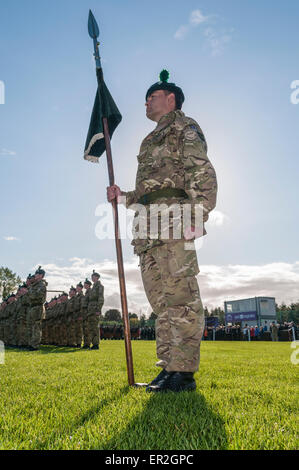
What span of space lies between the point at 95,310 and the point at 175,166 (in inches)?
373

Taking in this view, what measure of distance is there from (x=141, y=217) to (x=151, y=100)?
1328 millimetres

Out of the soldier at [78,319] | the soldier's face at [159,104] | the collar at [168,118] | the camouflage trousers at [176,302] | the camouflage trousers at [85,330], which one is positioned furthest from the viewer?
the soldier at [78,319]

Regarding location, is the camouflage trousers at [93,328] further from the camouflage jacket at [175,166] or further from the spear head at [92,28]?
the spear head at [92,28]

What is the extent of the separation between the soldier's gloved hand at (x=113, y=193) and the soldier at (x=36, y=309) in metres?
8.10

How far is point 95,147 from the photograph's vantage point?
391 cm

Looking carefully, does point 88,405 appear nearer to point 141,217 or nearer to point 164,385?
point 164,385

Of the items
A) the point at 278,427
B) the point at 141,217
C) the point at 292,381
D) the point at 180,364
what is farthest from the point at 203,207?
the point at 292,381

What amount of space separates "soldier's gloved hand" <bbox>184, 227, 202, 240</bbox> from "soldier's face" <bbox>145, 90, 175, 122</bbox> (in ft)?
4.61

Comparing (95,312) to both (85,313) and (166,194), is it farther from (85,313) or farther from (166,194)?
(166,194)

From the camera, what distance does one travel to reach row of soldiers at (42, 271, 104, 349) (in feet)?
37.8

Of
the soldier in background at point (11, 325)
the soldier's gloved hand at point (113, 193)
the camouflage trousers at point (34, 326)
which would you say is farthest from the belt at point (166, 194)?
the soldier in background at point (11, 325)

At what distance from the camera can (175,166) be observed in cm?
301

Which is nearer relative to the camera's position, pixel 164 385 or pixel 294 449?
pixel 294 449

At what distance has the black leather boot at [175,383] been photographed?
96.2 inches
